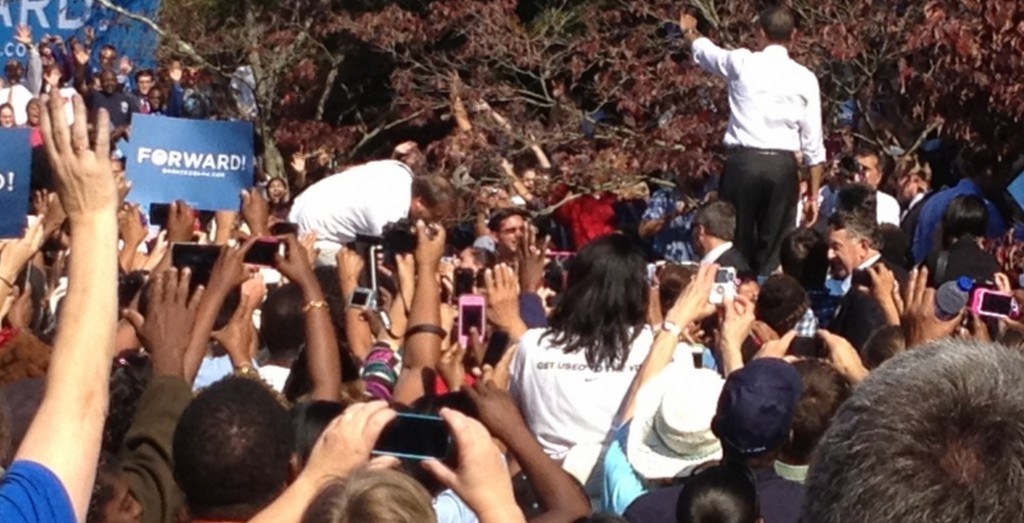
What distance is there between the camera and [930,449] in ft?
6.19

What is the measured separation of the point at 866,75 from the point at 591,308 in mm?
Result: 6774

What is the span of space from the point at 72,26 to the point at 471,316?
1584 cm

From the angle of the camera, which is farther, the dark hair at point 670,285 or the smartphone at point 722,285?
the dark hair at point 670,285

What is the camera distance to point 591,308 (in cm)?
569

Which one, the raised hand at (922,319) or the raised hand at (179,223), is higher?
the raised hand at (179,223)

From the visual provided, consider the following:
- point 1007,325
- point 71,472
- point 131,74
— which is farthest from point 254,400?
point 131,74

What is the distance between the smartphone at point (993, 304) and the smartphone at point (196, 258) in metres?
2.61

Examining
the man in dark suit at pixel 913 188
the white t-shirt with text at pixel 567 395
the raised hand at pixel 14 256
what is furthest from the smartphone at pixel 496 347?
the man in dark suit at pixel 913 188

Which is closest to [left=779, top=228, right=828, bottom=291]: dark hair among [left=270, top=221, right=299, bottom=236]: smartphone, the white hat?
[left=270, top=221, right=299, bottom=236]: smartphone

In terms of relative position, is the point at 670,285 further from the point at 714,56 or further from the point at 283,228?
the point at 714,56

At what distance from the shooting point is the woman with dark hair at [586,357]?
220 inches

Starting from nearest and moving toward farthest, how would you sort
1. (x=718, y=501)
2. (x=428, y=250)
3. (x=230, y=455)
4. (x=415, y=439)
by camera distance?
(x=415, y=439) → (x=230, y=455) → (x=718, y=501) → (x=428, y=250)

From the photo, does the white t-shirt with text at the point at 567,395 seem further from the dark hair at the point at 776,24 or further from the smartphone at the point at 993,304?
the dark hair at the point at 776,24

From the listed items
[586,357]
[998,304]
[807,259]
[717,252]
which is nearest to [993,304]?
[998,304]
